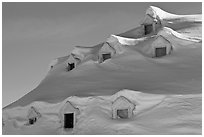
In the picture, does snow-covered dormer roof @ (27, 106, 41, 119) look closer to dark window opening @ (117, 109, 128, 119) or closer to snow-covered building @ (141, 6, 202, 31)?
dark window opening @ (117, 109, 128, 119)

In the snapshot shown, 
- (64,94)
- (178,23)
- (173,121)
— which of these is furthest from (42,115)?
(178,23)

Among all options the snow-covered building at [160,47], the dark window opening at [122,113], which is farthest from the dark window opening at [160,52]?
the dark window opening at [122,113]

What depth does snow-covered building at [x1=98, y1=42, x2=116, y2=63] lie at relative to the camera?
2520cm

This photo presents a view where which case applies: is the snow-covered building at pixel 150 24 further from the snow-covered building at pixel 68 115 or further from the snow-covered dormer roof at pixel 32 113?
the snow-covered dormer roof at pixel 32 113

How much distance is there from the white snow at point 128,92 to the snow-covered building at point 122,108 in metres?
0.22

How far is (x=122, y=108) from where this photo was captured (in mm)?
20734

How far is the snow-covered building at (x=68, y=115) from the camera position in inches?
860

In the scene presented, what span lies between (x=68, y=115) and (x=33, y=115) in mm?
2305

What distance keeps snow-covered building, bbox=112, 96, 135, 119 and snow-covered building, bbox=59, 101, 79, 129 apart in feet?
6.94

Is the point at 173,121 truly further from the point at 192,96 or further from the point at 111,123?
the point at 111,123

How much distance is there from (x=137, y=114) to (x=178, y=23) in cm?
1093

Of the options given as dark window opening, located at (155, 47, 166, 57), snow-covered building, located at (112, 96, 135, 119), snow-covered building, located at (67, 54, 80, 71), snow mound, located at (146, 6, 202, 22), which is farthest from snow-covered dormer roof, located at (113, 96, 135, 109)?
snow mound, located at (146, 6, 202, 22)

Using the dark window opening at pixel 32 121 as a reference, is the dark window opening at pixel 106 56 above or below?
above

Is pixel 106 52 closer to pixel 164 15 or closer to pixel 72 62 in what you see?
pixel 72 62
